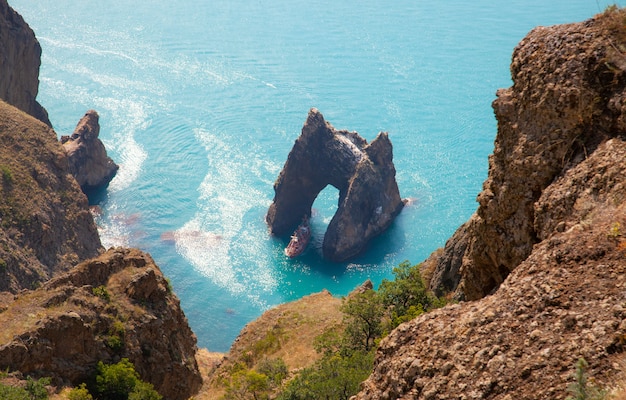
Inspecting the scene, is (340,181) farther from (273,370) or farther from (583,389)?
(583,389)

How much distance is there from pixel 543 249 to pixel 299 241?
7533 centimetres

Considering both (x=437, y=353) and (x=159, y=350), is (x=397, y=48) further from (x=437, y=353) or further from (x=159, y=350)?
(x=437, y=353)

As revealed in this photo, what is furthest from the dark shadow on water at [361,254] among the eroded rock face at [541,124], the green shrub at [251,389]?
the eroded rock face at [541,124]

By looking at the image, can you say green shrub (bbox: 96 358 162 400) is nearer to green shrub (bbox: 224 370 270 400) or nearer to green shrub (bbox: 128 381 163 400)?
green shrub (bbox: 128 381 163 400)

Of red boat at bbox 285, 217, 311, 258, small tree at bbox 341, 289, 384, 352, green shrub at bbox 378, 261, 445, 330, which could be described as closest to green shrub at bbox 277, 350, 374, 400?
small tree at bbox 341, 289, 384, 352

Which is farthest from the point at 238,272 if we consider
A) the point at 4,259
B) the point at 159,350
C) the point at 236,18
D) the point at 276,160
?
the point at 236,18

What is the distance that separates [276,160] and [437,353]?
90.1m

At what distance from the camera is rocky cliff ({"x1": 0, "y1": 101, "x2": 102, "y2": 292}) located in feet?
185

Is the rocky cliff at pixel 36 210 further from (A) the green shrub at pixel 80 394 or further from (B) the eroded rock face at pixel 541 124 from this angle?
(B) the eroded rock face at pixel 541 124

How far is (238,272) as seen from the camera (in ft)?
270

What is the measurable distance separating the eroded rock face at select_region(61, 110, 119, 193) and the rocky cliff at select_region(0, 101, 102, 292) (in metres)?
22.7

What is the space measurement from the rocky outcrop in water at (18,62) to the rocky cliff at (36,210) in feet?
40.0

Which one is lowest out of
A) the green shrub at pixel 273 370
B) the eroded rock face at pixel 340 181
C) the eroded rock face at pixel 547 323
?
the eroded rock face at pixel 547 323

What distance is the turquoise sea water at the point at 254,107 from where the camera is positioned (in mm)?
85250
